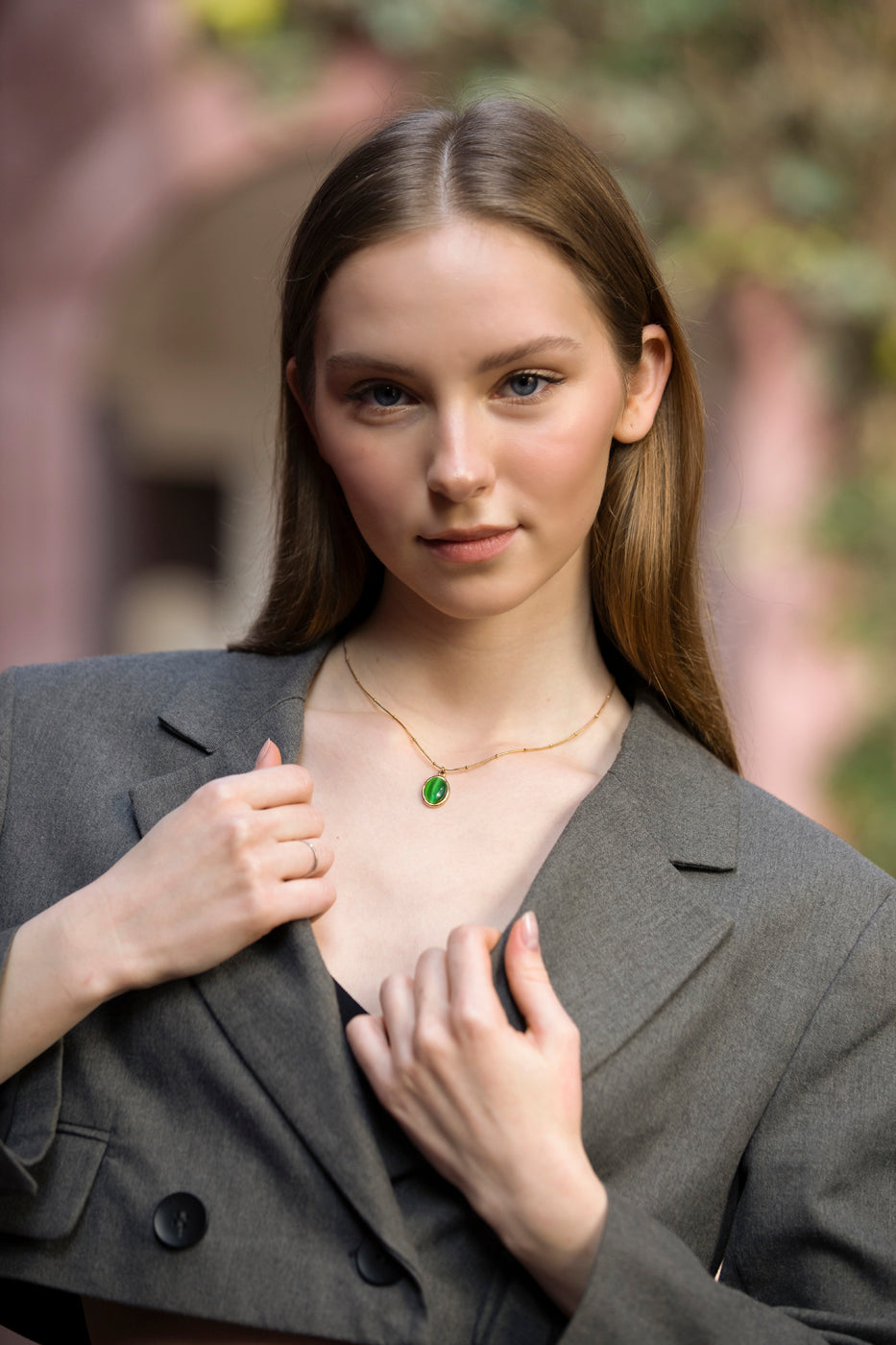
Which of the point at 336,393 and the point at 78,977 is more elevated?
the point at 336,393

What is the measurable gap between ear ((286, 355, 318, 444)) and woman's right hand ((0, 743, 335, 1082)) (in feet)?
1.67

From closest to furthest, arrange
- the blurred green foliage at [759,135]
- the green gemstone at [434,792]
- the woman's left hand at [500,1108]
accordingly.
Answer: the woman's left hand at [500,1108] → the green gemstone at [434,792] → the blurred green foliage at [759,135]

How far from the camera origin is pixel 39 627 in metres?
6.54

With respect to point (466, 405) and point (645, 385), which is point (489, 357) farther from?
point (645, 385)

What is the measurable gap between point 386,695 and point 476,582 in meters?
0.30

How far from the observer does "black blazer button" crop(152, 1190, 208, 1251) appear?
142 cm

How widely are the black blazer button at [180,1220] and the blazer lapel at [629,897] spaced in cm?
38

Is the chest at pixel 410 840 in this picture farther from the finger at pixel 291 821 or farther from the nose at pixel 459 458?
the nose at pixel 459 458

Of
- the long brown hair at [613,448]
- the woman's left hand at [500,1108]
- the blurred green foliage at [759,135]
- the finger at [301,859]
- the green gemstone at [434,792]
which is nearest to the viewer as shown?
the woman's left hand at [500,1108]

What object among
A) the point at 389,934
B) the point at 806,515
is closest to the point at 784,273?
the point at 806,515

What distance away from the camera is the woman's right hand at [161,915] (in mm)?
1404

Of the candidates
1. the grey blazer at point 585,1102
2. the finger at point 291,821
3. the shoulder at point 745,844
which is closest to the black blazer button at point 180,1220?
the grey blazer at point 585,1102

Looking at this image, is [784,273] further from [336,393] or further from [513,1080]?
[513,1080]

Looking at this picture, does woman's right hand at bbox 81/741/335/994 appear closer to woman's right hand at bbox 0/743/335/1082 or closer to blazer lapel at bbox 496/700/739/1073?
woman's right hand at bbox 0/743/335/1082
